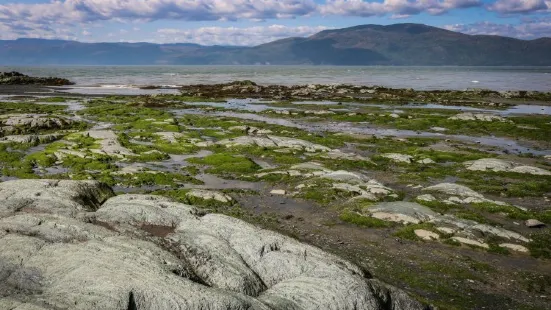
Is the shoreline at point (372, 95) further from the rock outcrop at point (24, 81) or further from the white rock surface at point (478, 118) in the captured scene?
the rock outcrop at point (24, 81)

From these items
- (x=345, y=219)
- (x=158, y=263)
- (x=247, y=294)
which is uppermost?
(x=158, y=263)

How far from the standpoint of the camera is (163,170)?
4066cm

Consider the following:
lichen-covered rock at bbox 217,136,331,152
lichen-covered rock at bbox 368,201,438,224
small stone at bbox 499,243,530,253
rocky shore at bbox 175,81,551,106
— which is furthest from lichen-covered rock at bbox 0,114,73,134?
rocky shore at bbox 175,81,551,106

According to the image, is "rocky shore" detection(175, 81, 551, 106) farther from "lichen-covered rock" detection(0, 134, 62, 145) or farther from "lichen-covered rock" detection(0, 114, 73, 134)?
"lichen-covered rock" detection(0, 134, 62, 145)

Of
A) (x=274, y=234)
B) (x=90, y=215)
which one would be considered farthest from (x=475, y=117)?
(x=90, y=215)

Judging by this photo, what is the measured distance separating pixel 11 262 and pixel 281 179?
25.7 metres

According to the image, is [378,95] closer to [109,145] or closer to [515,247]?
[109,145]

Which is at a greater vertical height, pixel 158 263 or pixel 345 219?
pixel 158 263

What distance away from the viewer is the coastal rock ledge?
1257cm

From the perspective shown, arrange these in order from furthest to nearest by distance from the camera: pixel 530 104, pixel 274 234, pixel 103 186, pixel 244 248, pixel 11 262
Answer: pixel 530 104
pixel 103 186
pixel 274 234
pixel 244 248
pixel 11 262

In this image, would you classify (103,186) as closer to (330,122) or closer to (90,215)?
(90,215)

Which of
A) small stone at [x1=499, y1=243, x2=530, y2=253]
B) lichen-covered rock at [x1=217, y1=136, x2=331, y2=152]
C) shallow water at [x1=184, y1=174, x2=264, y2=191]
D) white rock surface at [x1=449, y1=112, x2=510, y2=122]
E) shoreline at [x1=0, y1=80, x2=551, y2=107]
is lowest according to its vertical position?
small stone at [x1=499, y1=243, x2=530, y2=253]

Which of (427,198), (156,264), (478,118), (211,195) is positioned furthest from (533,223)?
(478,118)

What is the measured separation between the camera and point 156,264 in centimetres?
1416
